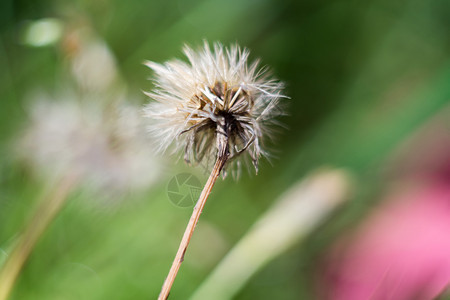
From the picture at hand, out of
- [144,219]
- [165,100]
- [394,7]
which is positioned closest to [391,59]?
[394,7]

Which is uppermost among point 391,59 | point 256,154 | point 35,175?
point 391,59

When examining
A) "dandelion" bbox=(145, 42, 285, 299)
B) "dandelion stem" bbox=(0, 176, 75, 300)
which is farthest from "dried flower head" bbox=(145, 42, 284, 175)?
"dandelion stem" bbox=(0, 176, 75, 300)

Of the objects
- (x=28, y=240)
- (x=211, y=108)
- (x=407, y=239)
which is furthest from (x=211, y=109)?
(x=407, y=239)

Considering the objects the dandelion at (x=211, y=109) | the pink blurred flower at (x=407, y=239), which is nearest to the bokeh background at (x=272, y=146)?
the pink blurred flower at (x=407, y=239)

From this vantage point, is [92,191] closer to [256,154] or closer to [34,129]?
[34,129]

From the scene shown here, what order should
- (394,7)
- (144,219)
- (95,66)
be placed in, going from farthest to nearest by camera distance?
(394,7) < (144,219) < (95,66)

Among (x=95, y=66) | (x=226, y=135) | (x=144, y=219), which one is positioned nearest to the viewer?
(x=226, y=135)

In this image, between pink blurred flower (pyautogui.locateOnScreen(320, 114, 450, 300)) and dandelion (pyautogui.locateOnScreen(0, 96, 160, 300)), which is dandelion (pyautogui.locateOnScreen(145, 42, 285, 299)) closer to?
dandelion (pyautogui.locateOnScreen(0, 96, 160, 300))

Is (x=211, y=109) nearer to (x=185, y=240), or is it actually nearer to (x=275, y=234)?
(x=185, y=240)
